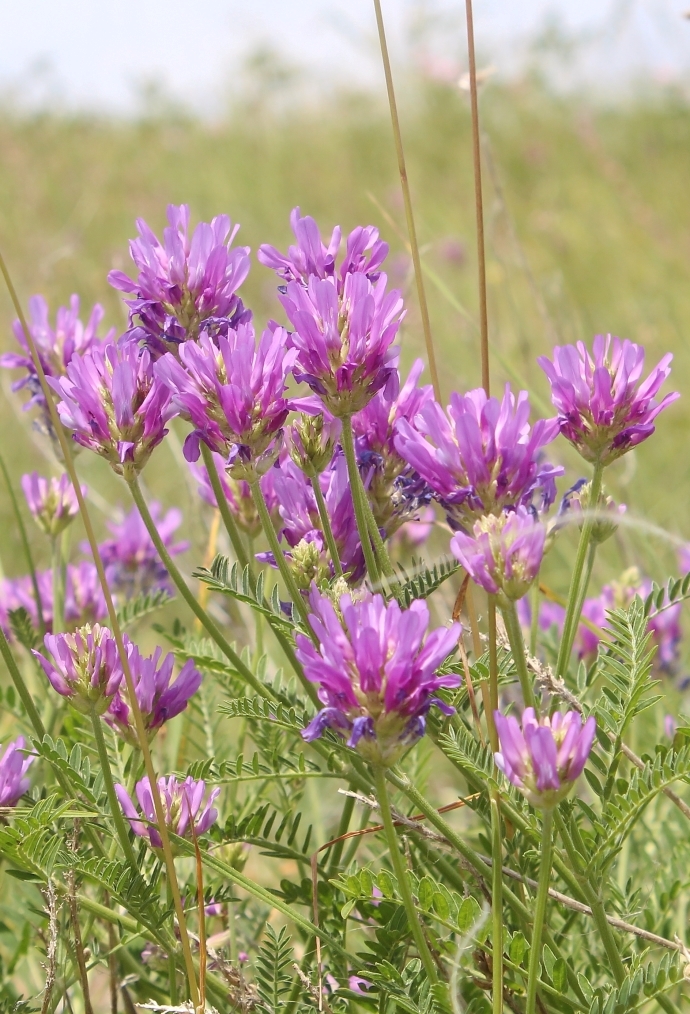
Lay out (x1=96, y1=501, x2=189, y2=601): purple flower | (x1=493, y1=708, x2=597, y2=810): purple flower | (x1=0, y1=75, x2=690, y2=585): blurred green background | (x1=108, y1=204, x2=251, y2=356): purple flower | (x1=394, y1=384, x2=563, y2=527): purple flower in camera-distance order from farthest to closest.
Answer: (x1=0, y1=75, x2=690, y2=585): blurred green background, (x1=96, y1=501, x2=189, y2=601): purple flower, (x1=108, y1=204, x2=251, y2=356): purple flower, (x1=394, y1=384, x2=563, y2=527): purple flower, (x1=493, y1=708, x2=597, y2=810): purple flower

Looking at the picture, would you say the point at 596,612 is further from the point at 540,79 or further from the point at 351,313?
the point at 540,79

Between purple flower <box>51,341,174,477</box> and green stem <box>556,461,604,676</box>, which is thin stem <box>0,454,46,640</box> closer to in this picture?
purple flower <box>51,341,174,477</box>

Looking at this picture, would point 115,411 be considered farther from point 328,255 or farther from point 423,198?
point 423,198

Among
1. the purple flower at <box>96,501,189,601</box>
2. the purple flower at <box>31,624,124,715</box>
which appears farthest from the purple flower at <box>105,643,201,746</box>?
the purple flower at <box>96,501,189,601</box>

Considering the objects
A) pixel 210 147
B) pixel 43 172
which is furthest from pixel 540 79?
pixel 43 172

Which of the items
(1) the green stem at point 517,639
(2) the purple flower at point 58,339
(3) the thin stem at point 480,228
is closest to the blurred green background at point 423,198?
(2) the purple flower at point 58,339

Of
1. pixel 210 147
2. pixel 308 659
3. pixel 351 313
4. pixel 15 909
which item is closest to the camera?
pixel 308 659

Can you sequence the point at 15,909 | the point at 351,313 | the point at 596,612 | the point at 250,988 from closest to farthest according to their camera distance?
1. the point at 351,313
2. the point at 250,988
3. the point at 15,909
4. the point at 596,612
